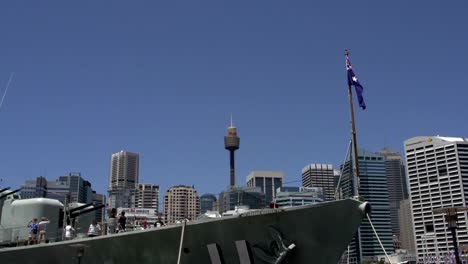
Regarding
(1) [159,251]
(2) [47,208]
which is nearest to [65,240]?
(2) [47,208]

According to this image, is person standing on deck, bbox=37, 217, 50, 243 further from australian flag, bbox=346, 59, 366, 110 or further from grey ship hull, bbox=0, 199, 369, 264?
australian flag, bbox=346, 59, 366, 110

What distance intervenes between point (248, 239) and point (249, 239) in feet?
0.10

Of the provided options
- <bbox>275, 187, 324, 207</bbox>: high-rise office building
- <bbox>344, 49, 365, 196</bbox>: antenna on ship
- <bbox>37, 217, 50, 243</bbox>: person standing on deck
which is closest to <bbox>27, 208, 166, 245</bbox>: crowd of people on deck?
Result: <bbox>37, 217, 50, 243</bbox>: person standing on deck

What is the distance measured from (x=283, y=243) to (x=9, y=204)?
12126 millimetres

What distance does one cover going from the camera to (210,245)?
1538 cm

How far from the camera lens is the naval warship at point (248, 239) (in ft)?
46.6

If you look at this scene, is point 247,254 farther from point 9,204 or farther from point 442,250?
point 442,250

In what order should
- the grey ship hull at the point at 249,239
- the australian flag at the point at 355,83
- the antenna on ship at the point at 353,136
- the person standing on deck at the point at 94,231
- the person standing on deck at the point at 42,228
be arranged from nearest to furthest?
the antenna on ship at the point at 353,136 < the grey ship hull at the point at 249,239 < the australian flag at the point at 355,83 < the person standing on deck at the point at 94,231 < the person standing on deck at the point at 42,228

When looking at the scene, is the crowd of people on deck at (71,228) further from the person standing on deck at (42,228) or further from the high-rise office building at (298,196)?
the high-rise office building at (298,196)

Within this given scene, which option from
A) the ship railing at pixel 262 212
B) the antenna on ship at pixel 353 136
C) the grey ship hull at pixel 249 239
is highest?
the antenna on ship at pixel 353 136

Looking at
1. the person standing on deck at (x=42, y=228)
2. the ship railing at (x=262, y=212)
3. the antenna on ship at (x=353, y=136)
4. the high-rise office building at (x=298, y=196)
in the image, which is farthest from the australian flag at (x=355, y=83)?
the person standing on deck at (x=42, y=228)

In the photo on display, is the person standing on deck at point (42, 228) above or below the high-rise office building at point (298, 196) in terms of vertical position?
below

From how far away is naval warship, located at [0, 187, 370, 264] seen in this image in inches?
559

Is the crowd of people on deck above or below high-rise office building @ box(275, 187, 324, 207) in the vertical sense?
below
